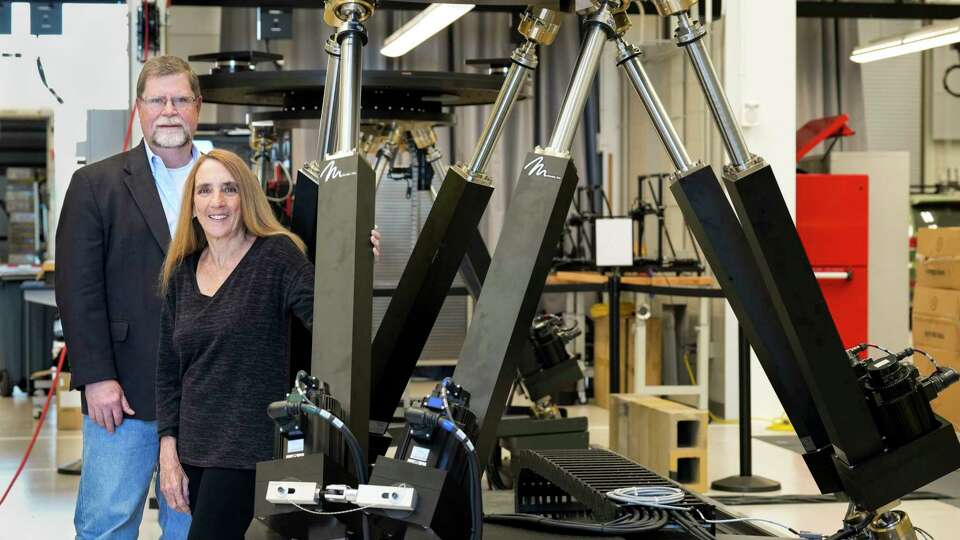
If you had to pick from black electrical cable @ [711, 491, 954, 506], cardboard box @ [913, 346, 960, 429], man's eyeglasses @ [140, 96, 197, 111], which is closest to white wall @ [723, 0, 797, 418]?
cardboard box @ [913, 346, 960, 429]

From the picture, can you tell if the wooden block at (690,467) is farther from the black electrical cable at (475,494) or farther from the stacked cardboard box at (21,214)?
the stacked cardboard box at (21,214)

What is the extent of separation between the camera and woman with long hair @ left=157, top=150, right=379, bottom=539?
2.22 m

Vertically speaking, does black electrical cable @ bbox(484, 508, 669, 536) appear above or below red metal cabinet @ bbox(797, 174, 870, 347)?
below

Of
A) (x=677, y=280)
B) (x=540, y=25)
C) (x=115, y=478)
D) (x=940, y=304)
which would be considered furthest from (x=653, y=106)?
(x=677, y=280)

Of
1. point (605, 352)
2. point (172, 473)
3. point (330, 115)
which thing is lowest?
point (605, 352)

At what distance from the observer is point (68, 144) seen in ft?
14.8

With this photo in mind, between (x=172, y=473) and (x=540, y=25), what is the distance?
3.92 ft

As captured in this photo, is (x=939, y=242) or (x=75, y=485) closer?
(x=75, y=485)

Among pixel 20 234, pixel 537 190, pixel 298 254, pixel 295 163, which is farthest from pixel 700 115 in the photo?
pixel 537 190

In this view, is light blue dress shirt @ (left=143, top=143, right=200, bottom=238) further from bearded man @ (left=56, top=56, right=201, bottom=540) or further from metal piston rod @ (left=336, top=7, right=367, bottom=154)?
metal piston rod @ (left=336, top=7, right=367, bottom=154)

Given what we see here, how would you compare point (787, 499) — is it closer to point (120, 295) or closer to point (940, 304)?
point (940, 304)

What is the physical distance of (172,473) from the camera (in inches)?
94.7

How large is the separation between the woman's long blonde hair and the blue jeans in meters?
0.42

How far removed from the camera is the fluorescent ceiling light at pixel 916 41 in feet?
24.0
